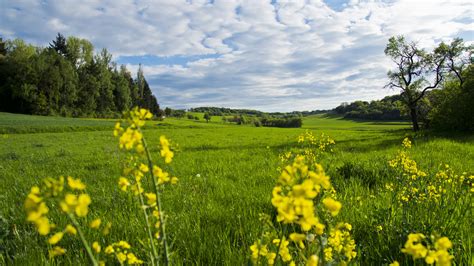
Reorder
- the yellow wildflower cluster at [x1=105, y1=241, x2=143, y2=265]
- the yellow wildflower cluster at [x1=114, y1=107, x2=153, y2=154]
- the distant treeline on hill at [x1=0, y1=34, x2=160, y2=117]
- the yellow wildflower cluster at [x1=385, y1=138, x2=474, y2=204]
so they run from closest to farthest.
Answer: the yellow wildflower cluster at [x1=114, y1=107, x2=153, y2=154]
the yellow wildflower cluster at [x1=105, y1=241, x2=143, y2=265]
the yellow wildflower cluster at [x1=385, y1=138, x2=474, y2=204]
the distant treeline on hill at [x1=0, y1=34, x2=160, y2=117]

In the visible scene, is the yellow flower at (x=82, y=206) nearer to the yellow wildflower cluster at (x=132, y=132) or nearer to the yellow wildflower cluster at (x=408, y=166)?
the yellow wildflower cluster at (x=132, y=132)

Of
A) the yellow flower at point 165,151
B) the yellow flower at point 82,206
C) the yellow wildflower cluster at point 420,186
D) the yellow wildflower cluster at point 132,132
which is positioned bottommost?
the yellow wildflower cluster at point 420,186

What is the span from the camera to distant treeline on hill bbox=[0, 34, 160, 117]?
5781 cm

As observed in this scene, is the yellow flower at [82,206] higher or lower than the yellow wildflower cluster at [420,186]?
higher

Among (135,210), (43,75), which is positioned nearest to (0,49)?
(43,75)

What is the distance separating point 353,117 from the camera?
101938 millimetres

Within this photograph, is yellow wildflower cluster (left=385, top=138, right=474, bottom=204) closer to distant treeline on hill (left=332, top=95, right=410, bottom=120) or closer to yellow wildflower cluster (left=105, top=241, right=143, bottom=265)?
yellow wildflower cluster (left=105, top=241, right=143, bottom=265)

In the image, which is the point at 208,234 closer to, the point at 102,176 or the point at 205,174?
the point at 205,174

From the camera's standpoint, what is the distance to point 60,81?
60094mm

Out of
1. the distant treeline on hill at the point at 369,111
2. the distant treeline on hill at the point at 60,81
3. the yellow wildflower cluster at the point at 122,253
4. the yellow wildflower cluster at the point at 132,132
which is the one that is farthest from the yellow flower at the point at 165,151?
the distant treeline on hill at the point at 369,111

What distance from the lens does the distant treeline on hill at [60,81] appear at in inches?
2276

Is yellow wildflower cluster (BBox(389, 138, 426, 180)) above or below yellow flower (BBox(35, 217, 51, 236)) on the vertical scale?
below

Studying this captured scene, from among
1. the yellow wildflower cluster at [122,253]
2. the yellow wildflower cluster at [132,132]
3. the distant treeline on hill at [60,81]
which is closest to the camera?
the yellow wildflower cluster at [132,132]

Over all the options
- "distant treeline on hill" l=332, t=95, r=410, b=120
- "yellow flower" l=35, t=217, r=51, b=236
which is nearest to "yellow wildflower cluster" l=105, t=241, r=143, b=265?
"yellow flower" l=35, t=217, r=51, b=236
